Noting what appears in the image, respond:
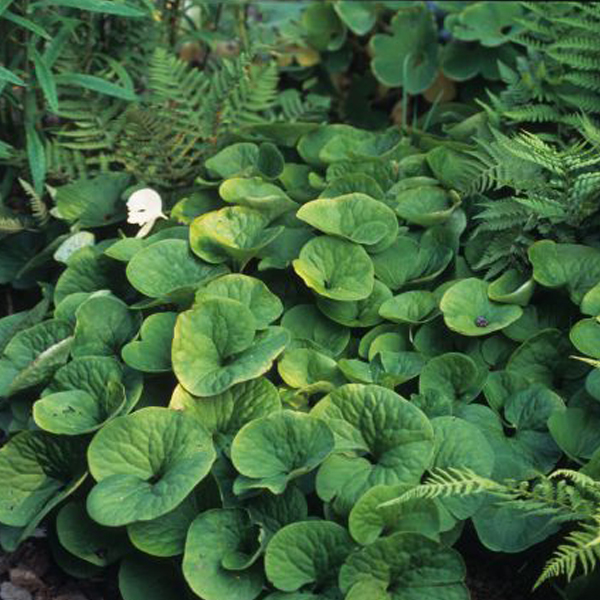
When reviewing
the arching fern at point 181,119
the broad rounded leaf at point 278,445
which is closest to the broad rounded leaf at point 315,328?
the broad rounded leaf at point 278,445

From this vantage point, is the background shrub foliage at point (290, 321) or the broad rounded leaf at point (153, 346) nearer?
the background shrub foliage at point (290, 321)

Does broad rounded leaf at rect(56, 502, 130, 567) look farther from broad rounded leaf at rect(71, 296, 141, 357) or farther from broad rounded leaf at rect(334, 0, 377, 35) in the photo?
broad rounded leaf at rect(334, 0, 377, 35)

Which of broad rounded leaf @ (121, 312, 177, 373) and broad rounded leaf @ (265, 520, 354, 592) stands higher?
broad rounded leaf @ (121, 312, 177, 373)

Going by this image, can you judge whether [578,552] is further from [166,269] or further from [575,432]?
[166,269]

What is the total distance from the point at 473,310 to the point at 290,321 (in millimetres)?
476

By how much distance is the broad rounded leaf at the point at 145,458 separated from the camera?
1944 mm

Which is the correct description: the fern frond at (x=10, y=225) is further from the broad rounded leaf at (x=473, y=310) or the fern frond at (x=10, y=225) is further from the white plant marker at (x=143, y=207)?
the broad rounded leaf at (x=473, y=310)

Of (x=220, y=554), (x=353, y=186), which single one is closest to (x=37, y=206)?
(x=353, y=186)

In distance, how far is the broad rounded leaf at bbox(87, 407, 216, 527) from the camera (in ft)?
6.38

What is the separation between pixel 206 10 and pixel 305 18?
21.6 inches

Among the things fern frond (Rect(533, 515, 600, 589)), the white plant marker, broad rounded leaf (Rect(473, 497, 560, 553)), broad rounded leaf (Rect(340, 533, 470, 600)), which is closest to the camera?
fern frond (Rect(533, 515, 600, 589))

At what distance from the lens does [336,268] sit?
8.00ft

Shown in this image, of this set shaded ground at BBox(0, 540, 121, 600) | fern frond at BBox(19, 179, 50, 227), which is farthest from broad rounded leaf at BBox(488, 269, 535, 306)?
fern frond at BBox(19, 179, 50, 227)

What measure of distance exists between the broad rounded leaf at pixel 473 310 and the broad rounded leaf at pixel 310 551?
0.63 m
